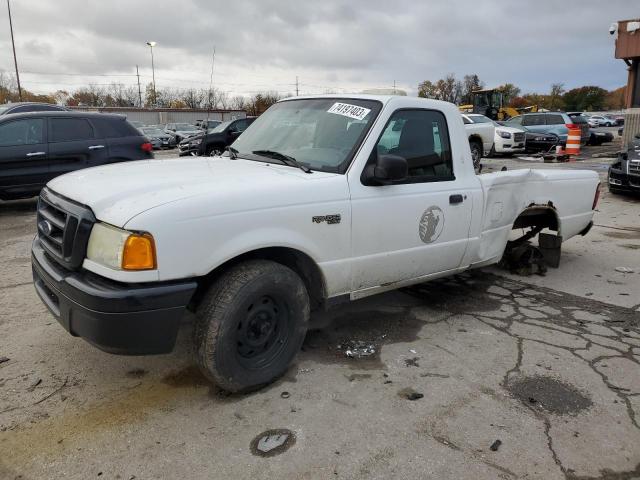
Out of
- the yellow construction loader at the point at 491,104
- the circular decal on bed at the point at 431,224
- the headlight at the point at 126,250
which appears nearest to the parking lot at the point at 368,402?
the circular decal on bed at the point at 431,224

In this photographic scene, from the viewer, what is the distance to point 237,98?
80.3 metres

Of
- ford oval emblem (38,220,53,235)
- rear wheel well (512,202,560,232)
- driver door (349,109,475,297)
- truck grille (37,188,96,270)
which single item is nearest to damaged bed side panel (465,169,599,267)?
rear wheel well (512,202,560,232)

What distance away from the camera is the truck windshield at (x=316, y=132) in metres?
3.55

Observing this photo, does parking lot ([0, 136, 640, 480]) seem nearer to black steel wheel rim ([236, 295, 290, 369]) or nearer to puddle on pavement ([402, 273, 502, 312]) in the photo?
puddle on pavement ([402, 273, 502, 312])

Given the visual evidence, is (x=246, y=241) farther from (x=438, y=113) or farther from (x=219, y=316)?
(x=438, y=113)

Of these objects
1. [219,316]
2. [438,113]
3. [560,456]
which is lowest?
[560,456]

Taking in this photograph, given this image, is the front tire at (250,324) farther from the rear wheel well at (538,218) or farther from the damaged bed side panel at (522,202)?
the rear wheel well at (538,218)

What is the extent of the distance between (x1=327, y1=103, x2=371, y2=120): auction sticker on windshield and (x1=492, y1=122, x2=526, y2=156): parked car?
16.6 meters

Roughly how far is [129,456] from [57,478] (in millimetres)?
322

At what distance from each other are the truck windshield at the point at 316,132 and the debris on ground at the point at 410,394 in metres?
1.47

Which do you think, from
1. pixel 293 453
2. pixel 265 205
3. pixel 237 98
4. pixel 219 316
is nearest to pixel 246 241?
pixel 265 205

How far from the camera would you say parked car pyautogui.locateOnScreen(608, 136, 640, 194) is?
1009 cm

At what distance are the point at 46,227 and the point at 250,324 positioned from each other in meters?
1.41

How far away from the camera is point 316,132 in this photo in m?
3.78
